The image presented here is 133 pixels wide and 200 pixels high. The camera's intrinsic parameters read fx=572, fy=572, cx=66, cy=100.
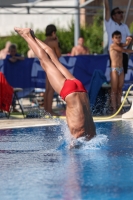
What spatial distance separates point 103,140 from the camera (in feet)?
22.8

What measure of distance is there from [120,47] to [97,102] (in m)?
1.25

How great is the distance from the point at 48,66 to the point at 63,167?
1.69m

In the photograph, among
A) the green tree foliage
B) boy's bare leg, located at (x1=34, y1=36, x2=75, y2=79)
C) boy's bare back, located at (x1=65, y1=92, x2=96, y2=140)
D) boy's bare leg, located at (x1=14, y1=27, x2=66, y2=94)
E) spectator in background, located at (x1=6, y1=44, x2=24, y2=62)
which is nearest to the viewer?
boy's bare back, located at (x1=65, y1=92, x2=96, y2=140)

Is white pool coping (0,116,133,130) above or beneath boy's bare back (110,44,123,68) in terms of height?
beneath

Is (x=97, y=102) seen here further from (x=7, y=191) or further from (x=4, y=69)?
(x=7, y=191)

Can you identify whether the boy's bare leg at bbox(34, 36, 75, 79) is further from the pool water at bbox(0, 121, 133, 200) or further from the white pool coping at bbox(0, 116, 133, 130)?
the white pool coping at bbox(0, 116, 133, 130)

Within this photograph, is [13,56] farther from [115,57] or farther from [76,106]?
[76,106]

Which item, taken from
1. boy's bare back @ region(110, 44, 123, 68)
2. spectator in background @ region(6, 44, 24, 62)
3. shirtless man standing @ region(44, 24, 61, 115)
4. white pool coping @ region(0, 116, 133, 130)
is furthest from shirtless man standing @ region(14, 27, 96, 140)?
spectator in background @ region(6, 44, 24, 62)

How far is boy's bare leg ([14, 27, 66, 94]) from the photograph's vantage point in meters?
6.57

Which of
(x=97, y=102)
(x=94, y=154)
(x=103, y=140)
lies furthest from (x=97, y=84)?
(x=94, y=154)

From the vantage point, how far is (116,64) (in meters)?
11.1

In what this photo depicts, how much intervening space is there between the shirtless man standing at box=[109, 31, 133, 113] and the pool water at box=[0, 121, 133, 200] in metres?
3.11

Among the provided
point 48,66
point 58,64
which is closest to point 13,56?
point 58,64

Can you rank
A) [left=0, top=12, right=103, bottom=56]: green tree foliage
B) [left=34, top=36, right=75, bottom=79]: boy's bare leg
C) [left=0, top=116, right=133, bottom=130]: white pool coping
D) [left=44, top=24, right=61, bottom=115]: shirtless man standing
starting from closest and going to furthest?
[left=34, top=36, right=75, bottom=79]: boy's bare leg
[left=0, top=116, right=133, bottom=130]: white pool coping
[left=44, top=24, right=61, bottom=115]: shirtless man standing
[left=0, top=12, right=103, bottom=56]: green tree foliage
